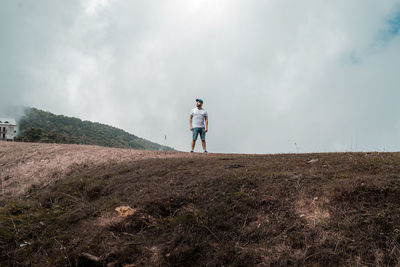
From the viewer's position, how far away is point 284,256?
3.77 meters

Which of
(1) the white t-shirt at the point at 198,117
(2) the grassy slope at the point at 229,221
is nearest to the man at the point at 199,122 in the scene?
(1) the white t-shirt at the point at 198,117

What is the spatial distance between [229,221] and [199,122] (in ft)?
27.5

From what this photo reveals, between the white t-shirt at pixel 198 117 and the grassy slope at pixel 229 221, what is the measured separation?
19.9 ft

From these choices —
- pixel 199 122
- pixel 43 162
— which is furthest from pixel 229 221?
pixel 43 162

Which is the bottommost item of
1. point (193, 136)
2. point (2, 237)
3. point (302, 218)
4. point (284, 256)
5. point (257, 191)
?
point (2, 237)

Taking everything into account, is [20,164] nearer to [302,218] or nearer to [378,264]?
[302,218]

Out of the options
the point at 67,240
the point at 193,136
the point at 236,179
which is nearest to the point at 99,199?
the point at 67,240

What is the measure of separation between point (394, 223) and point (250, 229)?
2.01 meters

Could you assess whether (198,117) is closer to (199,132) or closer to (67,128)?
(199,132)

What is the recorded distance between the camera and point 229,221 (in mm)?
4637

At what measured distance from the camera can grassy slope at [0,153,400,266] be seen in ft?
12.8

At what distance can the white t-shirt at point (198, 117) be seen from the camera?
12.8 m

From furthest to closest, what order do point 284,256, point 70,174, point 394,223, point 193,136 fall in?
point 193,136, point 70,174, point 394,223, point 284,256

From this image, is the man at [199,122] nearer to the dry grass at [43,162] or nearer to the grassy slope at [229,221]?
the dry grass at [43,162]
